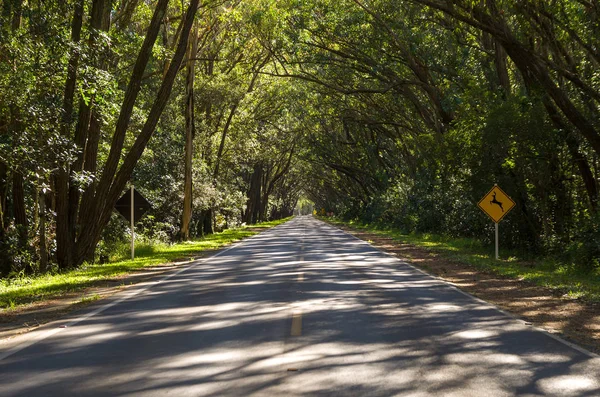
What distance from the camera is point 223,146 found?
48031 millimetres

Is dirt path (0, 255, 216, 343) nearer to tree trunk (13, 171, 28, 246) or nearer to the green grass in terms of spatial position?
the green grass

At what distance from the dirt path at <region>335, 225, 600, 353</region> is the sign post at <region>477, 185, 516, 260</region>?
2.73 meters

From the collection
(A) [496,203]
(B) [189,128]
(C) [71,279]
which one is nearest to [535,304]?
(A) [496,203]

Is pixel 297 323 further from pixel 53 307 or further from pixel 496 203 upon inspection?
pixel 496 203

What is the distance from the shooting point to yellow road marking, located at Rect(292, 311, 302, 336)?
855 cm

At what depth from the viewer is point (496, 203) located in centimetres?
2067

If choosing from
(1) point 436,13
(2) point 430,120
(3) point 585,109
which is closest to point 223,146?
(2) point 430,120

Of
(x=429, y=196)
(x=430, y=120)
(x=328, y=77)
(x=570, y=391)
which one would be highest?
(x=328, y=77)

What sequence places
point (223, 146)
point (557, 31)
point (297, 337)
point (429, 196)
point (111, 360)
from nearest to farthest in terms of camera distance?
point (111, 360)
point (297, 337)
point (557, 31)
point (429, 196)
point (223, 146)

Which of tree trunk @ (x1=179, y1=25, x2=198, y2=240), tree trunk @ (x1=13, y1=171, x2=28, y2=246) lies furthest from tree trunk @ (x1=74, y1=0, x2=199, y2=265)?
tree trunk @ (x1=179, y1=25, x2=198, y2=240)

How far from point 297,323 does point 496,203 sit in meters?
13.0

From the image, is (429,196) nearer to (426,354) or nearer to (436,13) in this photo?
(436,13)

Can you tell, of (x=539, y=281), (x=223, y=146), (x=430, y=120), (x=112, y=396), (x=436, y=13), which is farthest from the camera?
(x=223, y=146)

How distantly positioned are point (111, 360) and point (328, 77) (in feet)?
96.3
